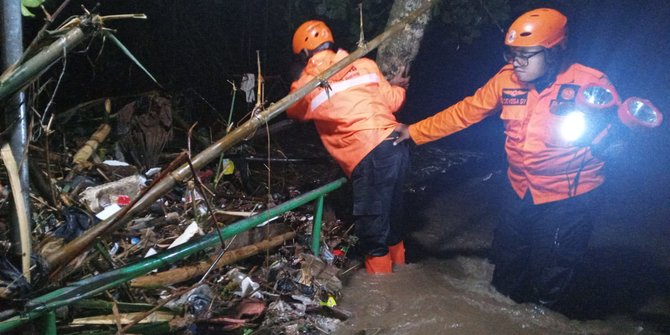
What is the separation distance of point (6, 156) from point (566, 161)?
3.40 metres

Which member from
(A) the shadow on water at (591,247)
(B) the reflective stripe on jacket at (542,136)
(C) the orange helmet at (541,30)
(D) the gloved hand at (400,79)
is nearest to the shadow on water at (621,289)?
(A) the shadow on water at (591,247)

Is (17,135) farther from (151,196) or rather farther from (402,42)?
(402,42)

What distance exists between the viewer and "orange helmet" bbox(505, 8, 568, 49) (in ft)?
10.2

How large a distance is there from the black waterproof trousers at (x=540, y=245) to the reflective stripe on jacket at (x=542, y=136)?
14 centimetres

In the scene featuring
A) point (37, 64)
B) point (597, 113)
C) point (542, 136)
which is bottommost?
point (542, 136)

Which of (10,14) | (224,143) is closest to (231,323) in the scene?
(224,143)

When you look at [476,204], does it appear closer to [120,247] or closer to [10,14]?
[120,247]

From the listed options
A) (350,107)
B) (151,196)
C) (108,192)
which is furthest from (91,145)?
(151,196)

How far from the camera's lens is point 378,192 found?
152 inches

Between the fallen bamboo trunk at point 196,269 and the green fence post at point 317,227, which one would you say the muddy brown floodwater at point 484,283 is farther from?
the fallen bamboo trunk at point 196,269

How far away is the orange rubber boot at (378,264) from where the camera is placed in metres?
3.96

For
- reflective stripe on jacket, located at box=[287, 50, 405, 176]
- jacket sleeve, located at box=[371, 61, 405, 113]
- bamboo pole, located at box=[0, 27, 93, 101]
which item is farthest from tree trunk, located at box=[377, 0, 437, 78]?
bamboo pole, located at box=[0, 27, 93, 101]

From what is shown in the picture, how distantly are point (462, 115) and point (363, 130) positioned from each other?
0.87 meters

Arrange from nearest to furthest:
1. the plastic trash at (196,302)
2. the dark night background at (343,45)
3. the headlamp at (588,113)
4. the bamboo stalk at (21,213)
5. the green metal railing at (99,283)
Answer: the bamboo stalk at (21,213), the green metal railing at (99,283), the plastic trash at (196,302), the headlamp at (588,113), the dark night background at (343,45)
